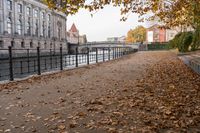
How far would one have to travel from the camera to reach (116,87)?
10016mm

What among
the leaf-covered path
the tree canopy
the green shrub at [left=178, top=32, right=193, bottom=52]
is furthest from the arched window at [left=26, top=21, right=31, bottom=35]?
the leaf-covered path

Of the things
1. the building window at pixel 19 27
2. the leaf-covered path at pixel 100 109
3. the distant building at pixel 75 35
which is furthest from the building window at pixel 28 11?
the distant building at pixel 75 35

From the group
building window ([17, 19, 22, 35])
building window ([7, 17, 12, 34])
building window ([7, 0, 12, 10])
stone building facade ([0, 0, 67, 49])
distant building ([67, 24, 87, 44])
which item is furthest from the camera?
distant building ([67, 24, 87, 44])

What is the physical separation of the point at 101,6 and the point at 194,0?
3755mm

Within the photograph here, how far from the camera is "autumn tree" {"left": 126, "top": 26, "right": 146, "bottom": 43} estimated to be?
12044cm

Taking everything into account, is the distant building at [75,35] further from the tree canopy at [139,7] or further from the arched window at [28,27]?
the tree canopy at [139,7]

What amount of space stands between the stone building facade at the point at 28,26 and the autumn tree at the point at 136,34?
38842 millimetres

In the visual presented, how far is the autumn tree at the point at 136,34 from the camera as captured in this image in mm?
120438

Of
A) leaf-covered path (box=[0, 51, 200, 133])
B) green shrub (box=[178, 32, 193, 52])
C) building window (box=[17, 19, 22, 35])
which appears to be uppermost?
building window (box=[17, 19, 22, 35])

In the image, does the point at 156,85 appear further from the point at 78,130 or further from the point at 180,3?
the point at 180,3

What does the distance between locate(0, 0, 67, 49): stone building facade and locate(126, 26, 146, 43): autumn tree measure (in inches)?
1529

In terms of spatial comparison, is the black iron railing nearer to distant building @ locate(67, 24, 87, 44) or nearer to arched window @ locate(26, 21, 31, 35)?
arched window @ locate(26, 21, 31, 35)

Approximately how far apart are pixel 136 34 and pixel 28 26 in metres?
64.1

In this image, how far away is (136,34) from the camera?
401 ft
